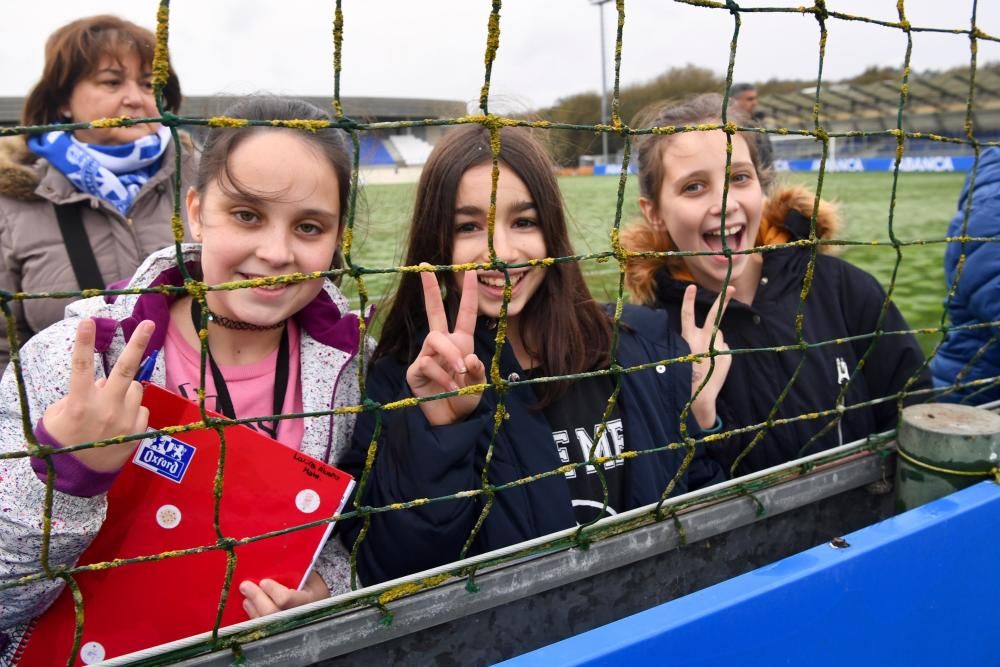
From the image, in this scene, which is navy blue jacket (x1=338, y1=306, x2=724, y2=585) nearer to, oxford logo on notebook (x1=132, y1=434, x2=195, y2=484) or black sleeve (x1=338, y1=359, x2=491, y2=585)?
black sleeve (x1=338, y1=359, x2=491, y2=585)

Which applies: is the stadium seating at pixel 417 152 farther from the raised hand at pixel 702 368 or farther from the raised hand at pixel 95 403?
the raised hand at pixel 95 403

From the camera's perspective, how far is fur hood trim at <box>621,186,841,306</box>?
5.64ft

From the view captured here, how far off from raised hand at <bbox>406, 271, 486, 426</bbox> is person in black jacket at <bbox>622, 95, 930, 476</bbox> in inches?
27.8

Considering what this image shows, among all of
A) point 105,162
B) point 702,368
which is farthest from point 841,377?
point 105,162

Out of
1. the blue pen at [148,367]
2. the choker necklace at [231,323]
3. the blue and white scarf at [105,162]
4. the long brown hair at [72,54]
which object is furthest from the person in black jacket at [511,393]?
the long brown hair at [72,54]

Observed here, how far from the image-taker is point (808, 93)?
27.8m

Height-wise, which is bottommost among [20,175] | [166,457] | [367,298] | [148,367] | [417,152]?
[166,457]

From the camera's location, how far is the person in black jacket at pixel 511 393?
42.3 inches

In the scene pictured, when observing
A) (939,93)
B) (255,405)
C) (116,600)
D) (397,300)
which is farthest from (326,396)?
(939,93)

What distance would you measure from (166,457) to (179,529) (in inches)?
4.0

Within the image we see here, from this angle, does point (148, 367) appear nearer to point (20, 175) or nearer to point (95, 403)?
point (95, 403)

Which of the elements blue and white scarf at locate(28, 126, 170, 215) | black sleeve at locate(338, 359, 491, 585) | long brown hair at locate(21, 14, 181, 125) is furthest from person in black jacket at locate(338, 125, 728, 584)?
long brown hair at locate(21, 14, 181, 125)

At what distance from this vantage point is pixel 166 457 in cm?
100

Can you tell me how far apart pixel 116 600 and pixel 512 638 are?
20.5 inches
